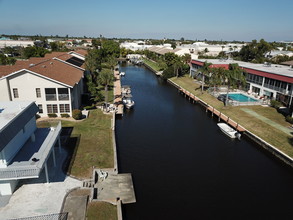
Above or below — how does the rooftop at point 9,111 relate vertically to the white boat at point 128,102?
above

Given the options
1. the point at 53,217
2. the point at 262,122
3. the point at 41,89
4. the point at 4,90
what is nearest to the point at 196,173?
the point at 53,217

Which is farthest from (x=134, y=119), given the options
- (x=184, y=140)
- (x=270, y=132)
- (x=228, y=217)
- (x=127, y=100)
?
(x=228, y=217)

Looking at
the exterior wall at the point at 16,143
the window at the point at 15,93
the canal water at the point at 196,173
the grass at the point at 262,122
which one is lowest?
the canal water at the point at 196,173

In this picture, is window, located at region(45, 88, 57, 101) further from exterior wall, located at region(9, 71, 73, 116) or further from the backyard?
the backyard

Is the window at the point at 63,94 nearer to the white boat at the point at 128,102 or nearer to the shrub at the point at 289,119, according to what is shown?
the white boat at the point at 128,102

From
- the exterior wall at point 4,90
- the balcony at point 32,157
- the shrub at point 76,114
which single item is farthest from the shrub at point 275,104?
the exterior wall at point 4,90

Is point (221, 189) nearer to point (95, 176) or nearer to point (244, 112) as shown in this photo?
point (95, 176)

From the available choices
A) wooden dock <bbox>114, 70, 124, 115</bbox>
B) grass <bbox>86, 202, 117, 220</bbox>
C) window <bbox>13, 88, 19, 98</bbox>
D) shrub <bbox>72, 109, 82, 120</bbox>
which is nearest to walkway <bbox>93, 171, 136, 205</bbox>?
grass <bbox>86, 202, 117, 220</bbox>
